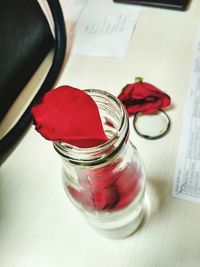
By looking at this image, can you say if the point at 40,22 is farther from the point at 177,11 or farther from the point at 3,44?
the point at 177,11

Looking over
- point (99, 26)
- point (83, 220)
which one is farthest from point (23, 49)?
point (83, 220)

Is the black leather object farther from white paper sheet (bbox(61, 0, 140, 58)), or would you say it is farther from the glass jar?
the glass jar

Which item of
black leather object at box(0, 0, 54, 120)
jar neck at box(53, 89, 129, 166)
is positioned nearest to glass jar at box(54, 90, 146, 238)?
jar neck at box(53, 89, 129, 166)

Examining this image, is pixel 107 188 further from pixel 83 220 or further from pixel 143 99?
pixel 143 99

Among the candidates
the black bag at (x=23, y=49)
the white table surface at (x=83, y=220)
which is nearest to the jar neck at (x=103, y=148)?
the white table surface at (x=83, y=220)

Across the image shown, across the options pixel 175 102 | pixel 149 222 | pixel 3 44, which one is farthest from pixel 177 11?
pixel 149 222
